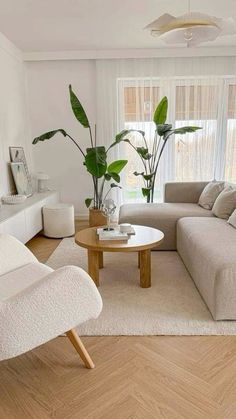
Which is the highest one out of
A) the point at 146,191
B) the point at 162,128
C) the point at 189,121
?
the point at 189,121

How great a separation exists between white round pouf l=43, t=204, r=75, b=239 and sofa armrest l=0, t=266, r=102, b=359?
2.44 m

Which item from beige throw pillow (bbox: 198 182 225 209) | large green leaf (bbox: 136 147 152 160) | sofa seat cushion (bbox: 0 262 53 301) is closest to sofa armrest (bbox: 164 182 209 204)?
beige throw pillow (bbox: 198 182 225 209)

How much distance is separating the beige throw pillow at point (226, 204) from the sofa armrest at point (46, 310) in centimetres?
198

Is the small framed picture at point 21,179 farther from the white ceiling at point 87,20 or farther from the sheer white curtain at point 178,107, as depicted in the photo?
the white ceiling at point 87,20

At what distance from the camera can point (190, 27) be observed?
2.41m

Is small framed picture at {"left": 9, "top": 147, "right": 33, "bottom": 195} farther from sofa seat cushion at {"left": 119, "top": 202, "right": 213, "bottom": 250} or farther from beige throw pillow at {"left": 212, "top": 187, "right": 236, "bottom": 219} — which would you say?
beige throw pillow at {"left": 212, "top": 187, "right": 236, "bottom": 219}

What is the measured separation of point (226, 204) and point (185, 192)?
0.89 m

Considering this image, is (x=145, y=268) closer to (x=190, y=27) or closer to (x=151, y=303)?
(x=151, y=303)

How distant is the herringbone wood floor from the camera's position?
4.48 ft

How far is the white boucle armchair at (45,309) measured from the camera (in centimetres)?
129

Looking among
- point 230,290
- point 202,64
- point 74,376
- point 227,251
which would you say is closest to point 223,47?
point 202,64

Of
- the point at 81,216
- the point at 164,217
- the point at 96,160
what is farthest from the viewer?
the point at 81,216

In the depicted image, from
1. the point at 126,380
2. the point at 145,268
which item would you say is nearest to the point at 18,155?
the point at 145,268

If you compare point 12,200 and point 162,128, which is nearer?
point 12,200
